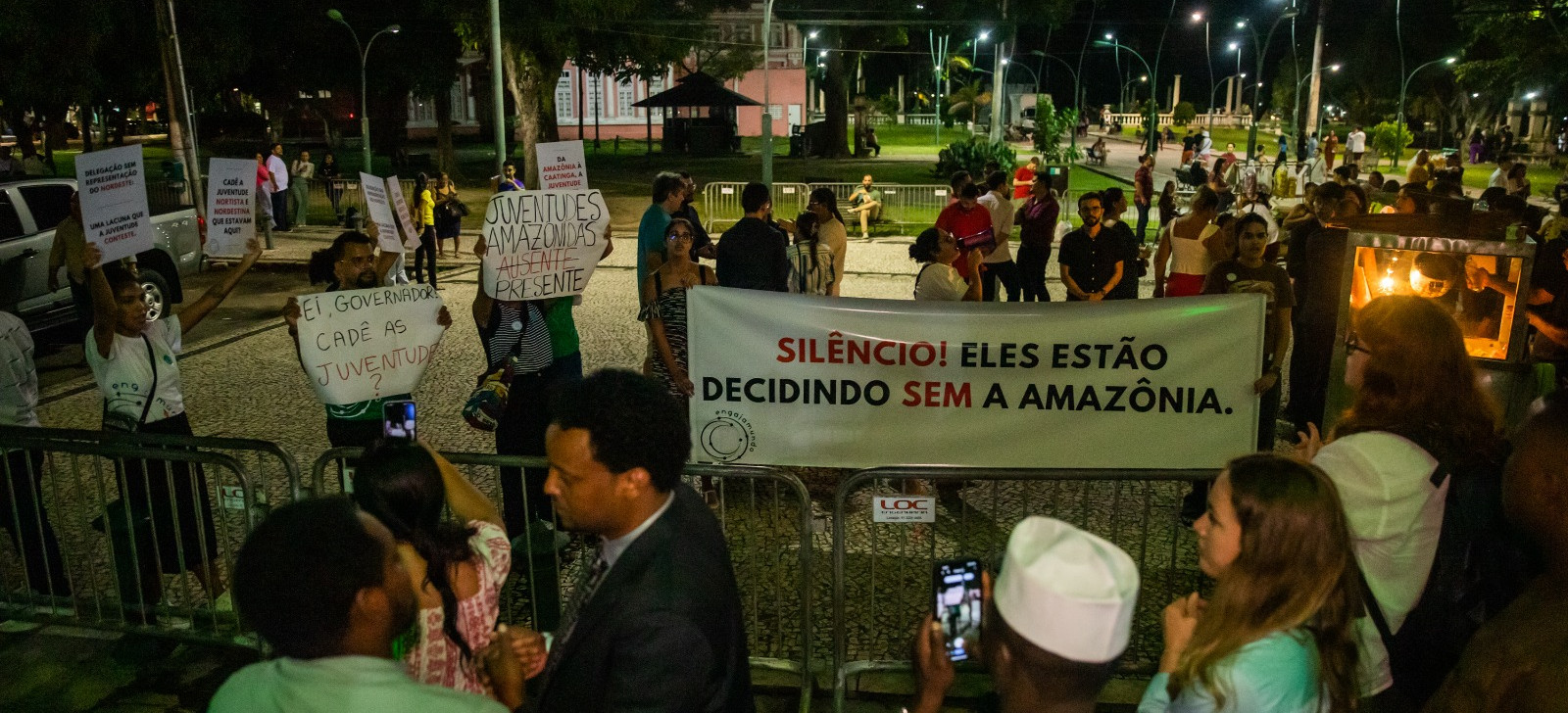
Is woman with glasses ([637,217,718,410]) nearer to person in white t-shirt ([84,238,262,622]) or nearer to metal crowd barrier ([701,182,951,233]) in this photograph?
person in white t-shirt ([84,238,262,622])

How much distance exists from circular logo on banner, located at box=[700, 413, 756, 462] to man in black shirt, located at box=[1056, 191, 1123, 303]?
397 cm

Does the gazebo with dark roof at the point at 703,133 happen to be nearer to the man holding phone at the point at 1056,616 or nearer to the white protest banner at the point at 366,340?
the white protest banner at the point at 366,340

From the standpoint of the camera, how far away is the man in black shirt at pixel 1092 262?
855cm

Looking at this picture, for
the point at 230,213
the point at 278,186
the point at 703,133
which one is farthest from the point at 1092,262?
the point at 703,133

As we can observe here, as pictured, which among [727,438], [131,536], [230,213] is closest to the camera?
[131,536]

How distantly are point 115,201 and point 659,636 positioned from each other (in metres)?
5.16

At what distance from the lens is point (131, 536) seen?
4.53 metres

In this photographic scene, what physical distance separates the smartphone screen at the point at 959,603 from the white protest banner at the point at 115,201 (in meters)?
5.17

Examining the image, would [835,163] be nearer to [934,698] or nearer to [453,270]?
[453,270]

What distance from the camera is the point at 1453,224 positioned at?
23.4 ft

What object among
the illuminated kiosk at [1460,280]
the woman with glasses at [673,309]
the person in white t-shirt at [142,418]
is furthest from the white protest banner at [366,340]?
the illuminated kiosk at [1460,280]

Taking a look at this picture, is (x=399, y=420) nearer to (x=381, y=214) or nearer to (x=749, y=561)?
(x=749, y=561)

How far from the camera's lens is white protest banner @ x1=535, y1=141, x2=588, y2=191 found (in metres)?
7.96

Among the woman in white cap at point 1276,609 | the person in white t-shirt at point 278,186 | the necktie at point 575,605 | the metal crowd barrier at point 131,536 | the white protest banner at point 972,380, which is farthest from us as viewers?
the person in white t-shirt at point 278,186
